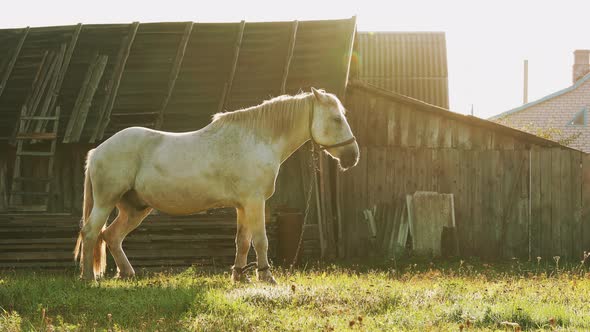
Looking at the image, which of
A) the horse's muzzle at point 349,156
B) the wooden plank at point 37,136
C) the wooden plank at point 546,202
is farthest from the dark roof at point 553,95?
the horse's muzzle at point 349,156

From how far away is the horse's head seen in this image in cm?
1010

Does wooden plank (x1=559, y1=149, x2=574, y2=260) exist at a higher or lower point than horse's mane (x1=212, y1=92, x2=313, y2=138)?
lower

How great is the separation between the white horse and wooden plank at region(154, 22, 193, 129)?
6053 millimetres

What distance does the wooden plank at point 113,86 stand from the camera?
53.7ft

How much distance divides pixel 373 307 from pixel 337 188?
911cm

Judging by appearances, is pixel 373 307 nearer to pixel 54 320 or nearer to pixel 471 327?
pixel 471 327

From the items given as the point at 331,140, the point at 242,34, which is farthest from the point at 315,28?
the point at 331,140

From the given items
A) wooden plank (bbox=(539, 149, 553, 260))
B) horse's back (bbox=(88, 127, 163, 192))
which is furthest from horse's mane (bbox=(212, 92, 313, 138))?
wooden plank (bbox=(539, 149, 553, 260))

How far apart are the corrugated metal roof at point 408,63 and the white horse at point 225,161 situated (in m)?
20.8

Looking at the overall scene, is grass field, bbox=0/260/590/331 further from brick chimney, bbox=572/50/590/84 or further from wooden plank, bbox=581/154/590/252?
brick chimney, bbox=572/50/590/84

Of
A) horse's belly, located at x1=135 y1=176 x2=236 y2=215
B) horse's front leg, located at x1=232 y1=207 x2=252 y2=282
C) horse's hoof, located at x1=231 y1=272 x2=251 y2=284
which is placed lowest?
horse's hoof, located at x1=231 y1=272 x2=251 y2=284

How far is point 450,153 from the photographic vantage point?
17.1m

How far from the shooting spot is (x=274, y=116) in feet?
33.3

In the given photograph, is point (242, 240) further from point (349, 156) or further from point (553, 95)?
point (553, 95)
